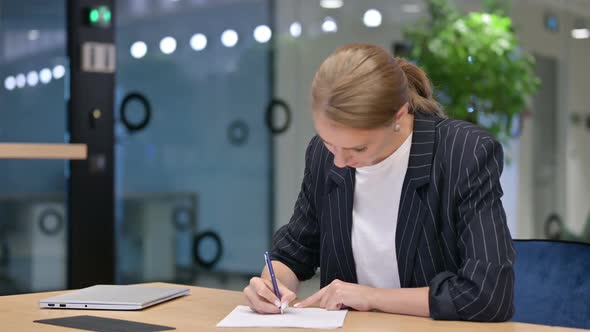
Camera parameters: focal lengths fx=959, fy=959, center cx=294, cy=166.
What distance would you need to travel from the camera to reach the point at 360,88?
1.92 meters

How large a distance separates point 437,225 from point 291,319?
413 millimetres

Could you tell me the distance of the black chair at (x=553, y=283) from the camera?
7.19ft

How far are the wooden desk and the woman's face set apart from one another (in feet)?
1.06

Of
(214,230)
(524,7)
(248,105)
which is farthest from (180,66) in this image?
(524,7)

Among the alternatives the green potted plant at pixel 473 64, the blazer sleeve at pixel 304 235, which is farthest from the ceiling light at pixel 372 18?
the blazer sleeve at pixel 304 235

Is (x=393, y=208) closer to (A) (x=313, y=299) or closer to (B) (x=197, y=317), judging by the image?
(A) (x=313, y=299)

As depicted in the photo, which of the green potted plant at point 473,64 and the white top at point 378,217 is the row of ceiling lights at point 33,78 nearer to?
the green potted plant at point 473,64

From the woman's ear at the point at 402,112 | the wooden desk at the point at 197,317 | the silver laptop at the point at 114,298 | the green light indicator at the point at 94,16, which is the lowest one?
the wooden desk at the point at 197,317

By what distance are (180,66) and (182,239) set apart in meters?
0.90

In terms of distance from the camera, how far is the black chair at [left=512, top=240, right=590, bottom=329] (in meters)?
2.19

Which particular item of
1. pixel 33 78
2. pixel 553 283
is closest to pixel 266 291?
pixel 553 283

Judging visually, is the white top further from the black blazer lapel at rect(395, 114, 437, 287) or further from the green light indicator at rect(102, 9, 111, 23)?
the green light indicator at rect(102, 9, 111, 23)

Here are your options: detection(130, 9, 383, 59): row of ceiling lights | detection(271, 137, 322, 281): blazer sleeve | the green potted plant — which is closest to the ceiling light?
detection(130, 9, 383, 59): row of ceiling lights

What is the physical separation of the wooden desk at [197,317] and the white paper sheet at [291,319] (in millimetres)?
22
